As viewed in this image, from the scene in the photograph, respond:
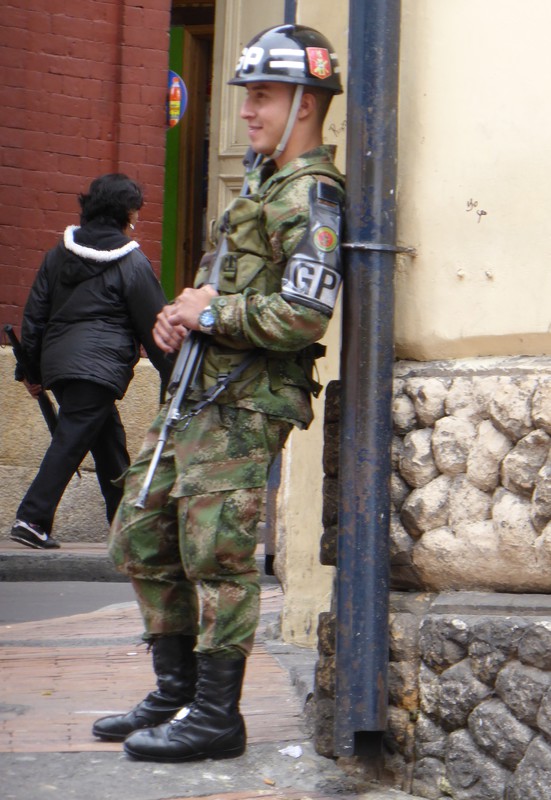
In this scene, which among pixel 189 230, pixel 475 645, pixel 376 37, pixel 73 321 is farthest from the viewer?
pixel 189 230

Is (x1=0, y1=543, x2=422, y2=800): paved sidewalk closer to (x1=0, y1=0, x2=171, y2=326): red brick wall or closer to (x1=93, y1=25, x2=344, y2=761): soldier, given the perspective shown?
(x1=93, y1=25, x2=344, y2=761): soldier

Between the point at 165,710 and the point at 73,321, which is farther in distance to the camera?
the point at 73,321

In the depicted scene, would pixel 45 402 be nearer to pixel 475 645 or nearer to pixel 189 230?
pixel 189 230

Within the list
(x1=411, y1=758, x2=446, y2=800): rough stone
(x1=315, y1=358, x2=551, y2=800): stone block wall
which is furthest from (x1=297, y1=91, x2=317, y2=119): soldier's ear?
(x1=411, y1=758, x2=446, y2=800): rough stone

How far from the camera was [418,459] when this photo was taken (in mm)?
3504

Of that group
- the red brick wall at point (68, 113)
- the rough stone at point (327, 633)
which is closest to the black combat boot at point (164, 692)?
the rough stone at point (327, 633)

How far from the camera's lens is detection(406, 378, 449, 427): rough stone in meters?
3.49

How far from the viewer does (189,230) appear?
37.6ft

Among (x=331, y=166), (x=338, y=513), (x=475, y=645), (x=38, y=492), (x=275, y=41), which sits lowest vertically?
(x=38, y=492)

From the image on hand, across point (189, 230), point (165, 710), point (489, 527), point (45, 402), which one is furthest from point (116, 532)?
point (189, 230)

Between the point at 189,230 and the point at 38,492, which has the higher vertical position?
the point at 189,230

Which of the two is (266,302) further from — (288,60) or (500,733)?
(500,733)

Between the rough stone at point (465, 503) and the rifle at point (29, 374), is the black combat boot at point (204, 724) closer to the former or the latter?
the rough stone at point (465, 503)

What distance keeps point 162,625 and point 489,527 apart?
2.97 feet
